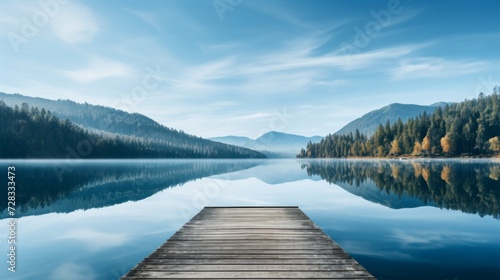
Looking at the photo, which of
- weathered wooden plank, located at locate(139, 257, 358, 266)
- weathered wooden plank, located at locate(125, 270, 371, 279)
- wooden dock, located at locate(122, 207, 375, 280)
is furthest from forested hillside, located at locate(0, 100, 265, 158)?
weathered wooden plank, located at locate(125, 270, 371, 279)

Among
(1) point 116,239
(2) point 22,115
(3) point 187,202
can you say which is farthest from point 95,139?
(1) point 116,239

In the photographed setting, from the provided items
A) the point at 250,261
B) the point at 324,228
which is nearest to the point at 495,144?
the point at 324,228

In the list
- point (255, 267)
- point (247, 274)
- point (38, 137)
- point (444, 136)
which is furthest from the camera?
point (38, 137)

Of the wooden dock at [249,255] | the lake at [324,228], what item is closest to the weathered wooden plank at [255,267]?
the wooden dock at [249,255]

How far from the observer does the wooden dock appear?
8648 mm

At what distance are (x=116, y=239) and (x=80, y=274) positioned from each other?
17.1 ft

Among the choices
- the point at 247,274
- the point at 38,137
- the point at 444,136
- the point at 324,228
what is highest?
the point at 38,137

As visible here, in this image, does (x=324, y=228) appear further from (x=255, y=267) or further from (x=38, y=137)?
(x=38, y=137)

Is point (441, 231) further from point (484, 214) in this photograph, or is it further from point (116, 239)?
point (116, 239)

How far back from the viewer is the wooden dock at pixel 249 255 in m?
8.65

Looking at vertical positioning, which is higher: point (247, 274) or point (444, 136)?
point (444, 136)

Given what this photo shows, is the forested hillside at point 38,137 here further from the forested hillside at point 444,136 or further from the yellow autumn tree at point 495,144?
the yellow autumn tree at point 495,144

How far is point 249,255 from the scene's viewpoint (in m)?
10.1

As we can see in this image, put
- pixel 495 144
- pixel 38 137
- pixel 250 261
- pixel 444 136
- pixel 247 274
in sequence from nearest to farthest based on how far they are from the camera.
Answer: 1. pixel 247 274
2. pixel 250 261
3. pixel 495 144
4. pixel 444 136
5. pixel 38 137
